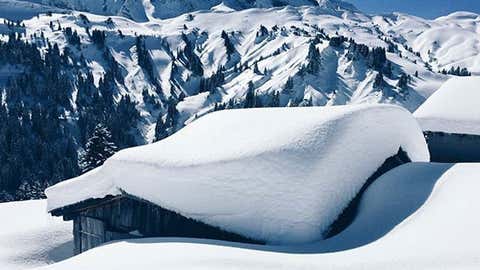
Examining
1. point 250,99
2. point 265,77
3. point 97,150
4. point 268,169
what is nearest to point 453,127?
point 268,169

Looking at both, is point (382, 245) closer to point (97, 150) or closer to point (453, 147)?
point (453, 147)

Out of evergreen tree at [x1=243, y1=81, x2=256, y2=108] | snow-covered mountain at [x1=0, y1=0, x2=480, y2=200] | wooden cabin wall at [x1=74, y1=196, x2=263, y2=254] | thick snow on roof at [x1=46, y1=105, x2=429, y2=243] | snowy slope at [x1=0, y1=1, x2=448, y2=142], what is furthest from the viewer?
evergreen tree at [x1=243, y1=81, x2=256, y2=108]

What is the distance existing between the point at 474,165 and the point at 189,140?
8.49 meters

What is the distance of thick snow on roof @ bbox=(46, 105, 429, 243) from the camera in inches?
460

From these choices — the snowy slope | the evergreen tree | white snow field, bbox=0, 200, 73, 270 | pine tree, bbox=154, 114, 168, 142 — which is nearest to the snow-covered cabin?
white snow field, bbox=0, 200, 73, 270

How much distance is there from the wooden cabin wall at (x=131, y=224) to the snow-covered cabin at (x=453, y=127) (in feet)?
42.1

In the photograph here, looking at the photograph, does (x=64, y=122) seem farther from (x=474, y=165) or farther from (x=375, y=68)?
(x=474, y=165)

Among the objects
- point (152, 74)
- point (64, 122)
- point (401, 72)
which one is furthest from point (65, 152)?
point (401, 72)

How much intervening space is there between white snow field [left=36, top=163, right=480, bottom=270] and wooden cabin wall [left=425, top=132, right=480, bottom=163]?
27.6 feet

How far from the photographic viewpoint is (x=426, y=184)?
12188 mm

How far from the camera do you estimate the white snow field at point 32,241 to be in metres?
18.2

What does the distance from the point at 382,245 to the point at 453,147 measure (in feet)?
43.8

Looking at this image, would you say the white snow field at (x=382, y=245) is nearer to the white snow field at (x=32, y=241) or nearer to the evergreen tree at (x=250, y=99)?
the white snow field at (x=32, y=241)

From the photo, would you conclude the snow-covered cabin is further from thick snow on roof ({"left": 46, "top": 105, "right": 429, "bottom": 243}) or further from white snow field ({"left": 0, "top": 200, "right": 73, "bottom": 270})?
white snow field ({"left": 0, "top": 200, "right": 73, "bottom": 270})
